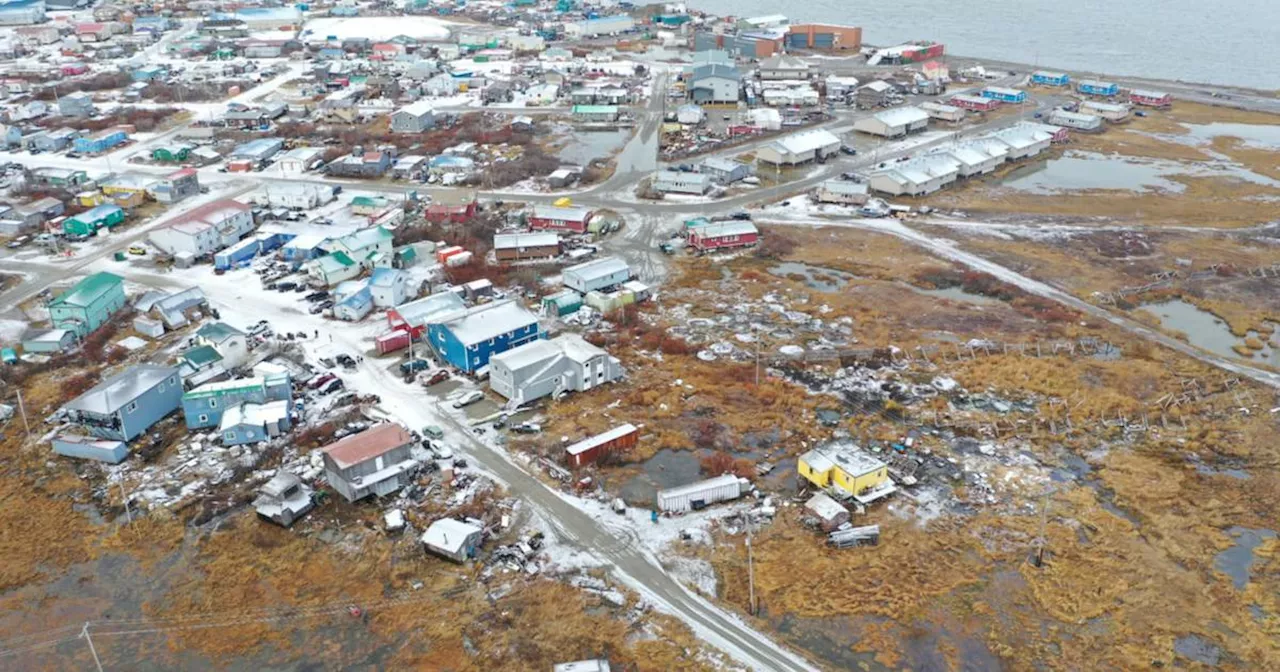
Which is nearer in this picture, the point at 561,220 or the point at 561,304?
the point at 561,304

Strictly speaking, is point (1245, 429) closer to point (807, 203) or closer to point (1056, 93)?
point (807, 203)

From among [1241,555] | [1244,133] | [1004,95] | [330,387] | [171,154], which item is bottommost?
[1241,555]

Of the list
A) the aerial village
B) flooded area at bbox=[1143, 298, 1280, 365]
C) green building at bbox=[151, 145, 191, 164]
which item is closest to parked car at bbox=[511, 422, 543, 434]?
the aerial village

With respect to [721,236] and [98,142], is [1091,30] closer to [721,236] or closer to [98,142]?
[721,236]

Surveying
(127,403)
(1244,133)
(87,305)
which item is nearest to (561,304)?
(127,403)

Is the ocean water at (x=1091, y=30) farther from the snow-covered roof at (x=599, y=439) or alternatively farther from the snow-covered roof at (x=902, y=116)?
the snow-covered roof at (x=599, y=439)

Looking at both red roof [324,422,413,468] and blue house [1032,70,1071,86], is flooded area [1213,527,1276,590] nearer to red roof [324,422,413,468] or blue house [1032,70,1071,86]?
red roof [324,422,413,468]

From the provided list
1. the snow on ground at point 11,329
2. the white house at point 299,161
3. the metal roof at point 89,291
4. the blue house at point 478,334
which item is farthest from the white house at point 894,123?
the snow on ground at point 11,329
